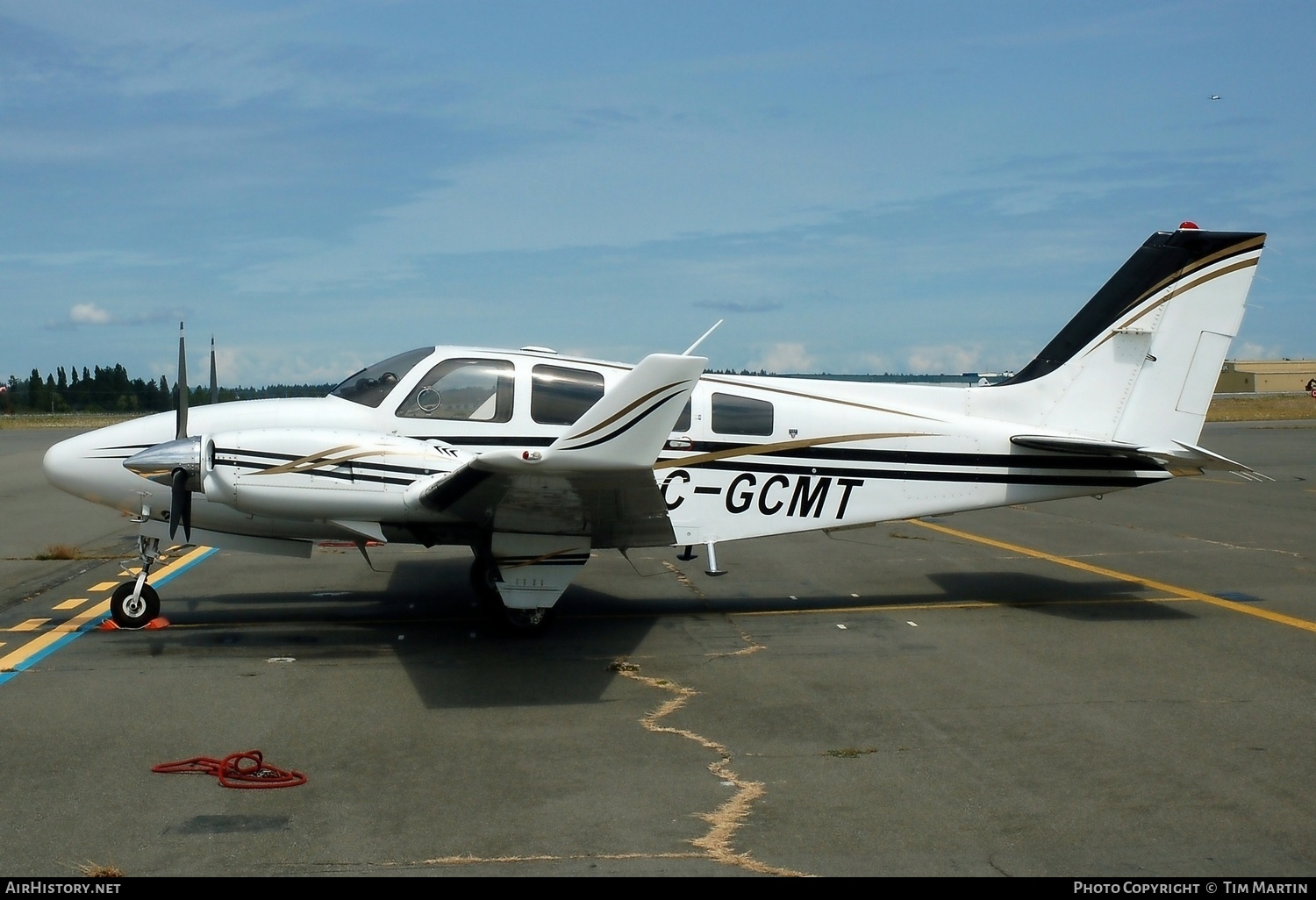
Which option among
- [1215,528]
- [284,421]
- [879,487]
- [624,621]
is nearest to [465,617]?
[624,621]

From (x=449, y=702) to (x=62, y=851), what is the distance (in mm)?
2877

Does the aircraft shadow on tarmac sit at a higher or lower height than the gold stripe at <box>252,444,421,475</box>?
lower

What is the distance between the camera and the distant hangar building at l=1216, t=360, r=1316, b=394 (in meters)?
81.0

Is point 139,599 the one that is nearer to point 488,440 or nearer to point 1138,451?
point 488,440

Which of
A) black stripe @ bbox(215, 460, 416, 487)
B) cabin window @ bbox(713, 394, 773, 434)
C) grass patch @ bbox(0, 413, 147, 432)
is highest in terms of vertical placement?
cabin window @ bbox(713, 394, 773, 434)

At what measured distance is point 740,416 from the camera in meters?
9.75

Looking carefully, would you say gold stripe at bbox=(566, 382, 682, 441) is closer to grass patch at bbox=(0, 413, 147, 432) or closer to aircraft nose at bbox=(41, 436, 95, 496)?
aircraft nose at bbox=(41, 436, 95, 496)

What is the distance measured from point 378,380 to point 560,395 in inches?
65.9

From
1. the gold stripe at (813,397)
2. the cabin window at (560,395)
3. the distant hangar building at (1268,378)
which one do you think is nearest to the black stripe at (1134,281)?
the gold stripe at (813,397)

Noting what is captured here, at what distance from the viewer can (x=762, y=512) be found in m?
9.80

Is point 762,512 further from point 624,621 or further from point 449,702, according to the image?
point 449,702

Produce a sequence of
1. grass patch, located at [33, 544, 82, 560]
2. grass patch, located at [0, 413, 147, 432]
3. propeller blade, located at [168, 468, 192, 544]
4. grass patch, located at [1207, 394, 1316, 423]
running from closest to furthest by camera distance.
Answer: propeller blade, located at [168, 468, 192, 544], grass patch, located at [33, 544, 82, 560], grass patch, located at [1207, 394, 1316, 423], grass patch, located at [0, 413, 147, 432]

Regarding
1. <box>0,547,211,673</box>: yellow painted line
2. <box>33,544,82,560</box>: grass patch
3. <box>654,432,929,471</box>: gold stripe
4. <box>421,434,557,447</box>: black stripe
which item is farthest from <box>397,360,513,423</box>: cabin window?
<box>33,544,82,560</box>: grass patch

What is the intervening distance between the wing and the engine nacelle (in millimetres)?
240
